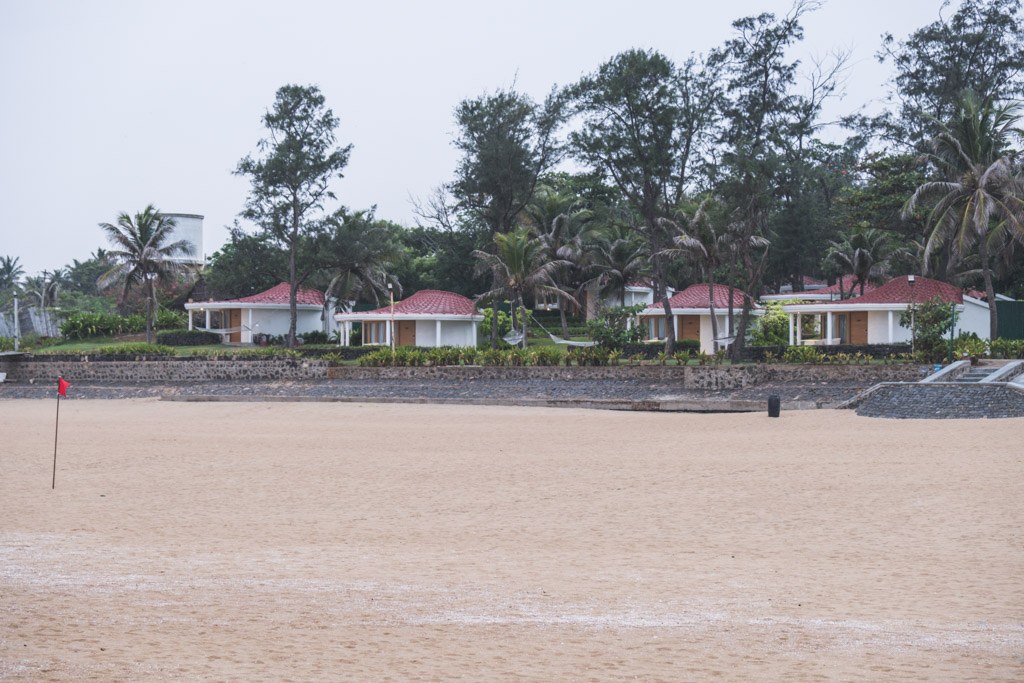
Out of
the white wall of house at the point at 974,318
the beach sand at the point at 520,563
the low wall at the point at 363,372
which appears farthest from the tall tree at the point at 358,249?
the beach sand at the point at 520,563

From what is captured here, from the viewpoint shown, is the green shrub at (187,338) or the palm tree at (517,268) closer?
the palm tree at (517,268)

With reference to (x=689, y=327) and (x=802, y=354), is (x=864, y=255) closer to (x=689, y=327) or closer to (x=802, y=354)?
(x=689, y=327)

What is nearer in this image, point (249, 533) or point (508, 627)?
point (508, 627)

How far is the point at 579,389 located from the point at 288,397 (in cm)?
933

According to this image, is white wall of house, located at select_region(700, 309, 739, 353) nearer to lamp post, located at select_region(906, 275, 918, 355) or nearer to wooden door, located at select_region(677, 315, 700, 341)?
wooden door, located at select_region(677, 315, 700, 341)

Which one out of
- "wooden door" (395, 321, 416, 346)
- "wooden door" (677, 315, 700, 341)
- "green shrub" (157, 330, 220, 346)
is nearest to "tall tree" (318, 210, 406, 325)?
"wooden door" (395, 321, 416, 346)

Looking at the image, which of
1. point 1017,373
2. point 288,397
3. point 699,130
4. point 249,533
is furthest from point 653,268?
point 249,533

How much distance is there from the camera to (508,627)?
6.86 meters

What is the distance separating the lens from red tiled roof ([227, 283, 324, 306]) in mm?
53312

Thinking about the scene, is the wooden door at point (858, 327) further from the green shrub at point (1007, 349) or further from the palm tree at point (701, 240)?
the green shrub at point (1007, 349)

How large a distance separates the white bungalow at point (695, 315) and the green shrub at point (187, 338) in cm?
2071

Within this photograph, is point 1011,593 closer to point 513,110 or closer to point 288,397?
point 288,397

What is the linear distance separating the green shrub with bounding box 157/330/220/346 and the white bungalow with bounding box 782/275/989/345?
1083 inches

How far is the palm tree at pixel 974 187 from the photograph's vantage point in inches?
1292
